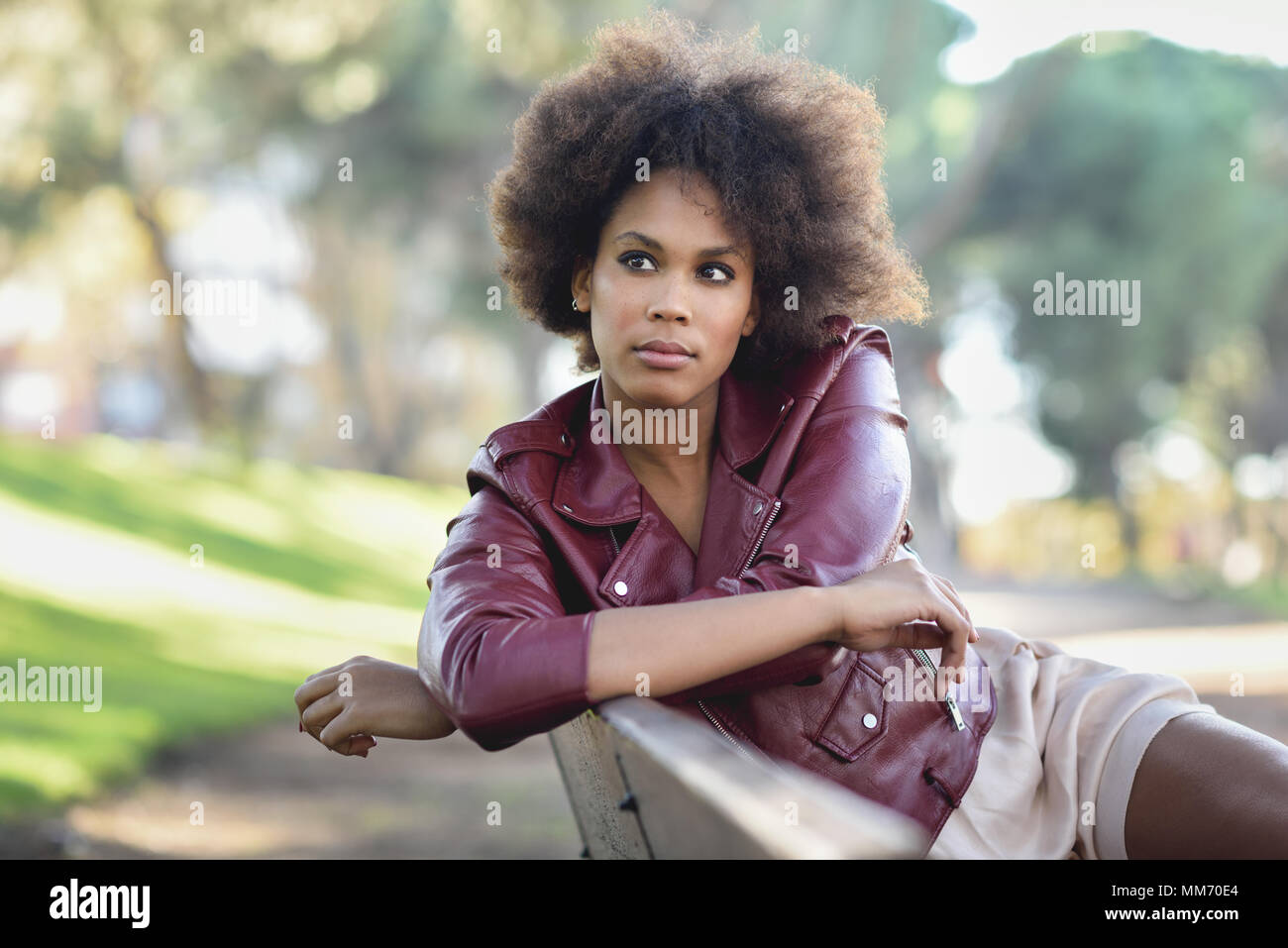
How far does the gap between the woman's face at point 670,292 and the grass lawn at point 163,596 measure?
4.76 m

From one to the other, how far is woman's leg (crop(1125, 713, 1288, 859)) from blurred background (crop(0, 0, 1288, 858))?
408 cm

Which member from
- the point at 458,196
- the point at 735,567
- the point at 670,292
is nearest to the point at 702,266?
the point at 670,292

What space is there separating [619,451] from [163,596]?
950 cm

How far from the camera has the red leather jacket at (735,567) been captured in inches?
83.3

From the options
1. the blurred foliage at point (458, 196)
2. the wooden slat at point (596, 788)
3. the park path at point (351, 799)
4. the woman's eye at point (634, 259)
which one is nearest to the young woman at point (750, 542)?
the woman's eye at point (634, 259)

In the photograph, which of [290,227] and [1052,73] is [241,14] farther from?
[290,227]

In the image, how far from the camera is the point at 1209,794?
2.36m

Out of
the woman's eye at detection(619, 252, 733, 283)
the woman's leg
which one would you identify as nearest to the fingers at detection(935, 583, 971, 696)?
the woman's leg

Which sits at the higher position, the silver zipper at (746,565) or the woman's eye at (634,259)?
the woman's eye at (634,259)

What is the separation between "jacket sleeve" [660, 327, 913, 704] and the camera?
2.17 metres

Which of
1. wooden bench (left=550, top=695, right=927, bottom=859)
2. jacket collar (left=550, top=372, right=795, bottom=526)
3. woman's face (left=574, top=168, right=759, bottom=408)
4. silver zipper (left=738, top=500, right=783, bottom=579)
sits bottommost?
wooden bench (left=550, top=695, right=927, bottom=859)

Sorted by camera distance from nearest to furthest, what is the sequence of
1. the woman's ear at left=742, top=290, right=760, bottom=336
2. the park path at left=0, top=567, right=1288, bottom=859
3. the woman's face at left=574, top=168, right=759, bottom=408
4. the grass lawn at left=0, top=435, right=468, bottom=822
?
the woman's face at left=574, top=168, right=759, bottom=408, the woman's ear at left=742, top=290, right=760, bottom=336, the park path at left=0, top=567, right=1288, bottom=859, the grass lawn at left=0, top=435, right=468, bottom=822

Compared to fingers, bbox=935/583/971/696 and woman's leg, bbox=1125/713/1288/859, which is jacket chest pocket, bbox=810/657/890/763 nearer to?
fingers, bbox=935/583/971/696

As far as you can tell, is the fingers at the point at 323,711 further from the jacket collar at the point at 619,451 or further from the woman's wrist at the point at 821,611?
the woman's wrist at the point at 821,611
